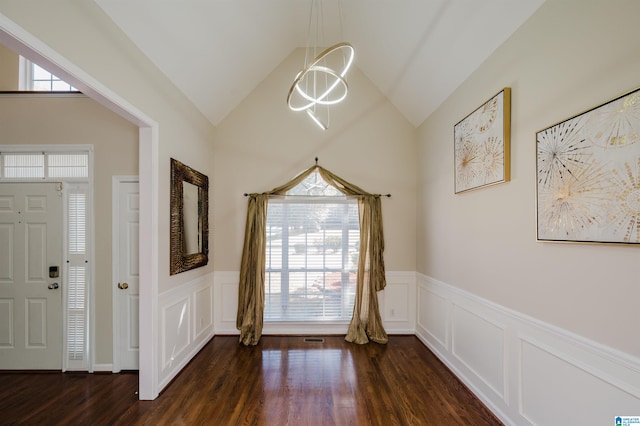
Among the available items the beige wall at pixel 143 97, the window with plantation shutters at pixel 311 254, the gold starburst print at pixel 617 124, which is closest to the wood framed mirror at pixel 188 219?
the beige wall at pixel 143 97

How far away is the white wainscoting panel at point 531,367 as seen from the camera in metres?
1.46

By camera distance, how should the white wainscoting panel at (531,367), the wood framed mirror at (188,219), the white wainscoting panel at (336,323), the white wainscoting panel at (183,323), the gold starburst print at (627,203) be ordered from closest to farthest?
the gold starburst print at (627,203) < the white wainscoting panel at (531,367) < the white wainscoting panel at (183,323) < the wood framed mirror at (188,219) < the white wainscoting panel at (336,323)

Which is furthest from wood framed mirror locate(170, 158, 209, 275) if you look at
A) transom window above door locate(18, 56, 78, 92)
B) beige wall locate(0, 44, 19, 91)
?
beige wall locate(0, 44, 19, 91)

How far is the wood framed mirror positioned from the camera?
2.94 m

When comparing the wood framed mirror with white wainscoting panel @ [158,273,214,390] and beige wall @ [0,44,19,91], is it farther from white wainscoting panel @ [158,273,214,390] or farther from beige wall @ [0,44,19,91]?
beige wall @ [0,44,19,91]

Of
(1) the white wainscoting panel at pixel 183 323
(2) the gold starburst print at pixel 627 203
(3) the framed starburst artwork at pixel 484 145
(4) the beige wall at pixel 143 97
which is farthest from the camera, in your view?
(1) the white wainscoting panel at pixel 183 323

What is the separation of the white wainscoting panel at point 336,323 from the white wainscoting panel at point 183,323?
0.15 metres

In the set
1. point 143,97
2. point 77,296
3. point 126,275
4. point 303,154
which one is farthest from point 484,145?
A: point 77,296

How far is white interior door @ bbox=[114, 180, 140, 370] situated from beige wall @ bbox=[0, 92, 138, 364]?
8 centimetres

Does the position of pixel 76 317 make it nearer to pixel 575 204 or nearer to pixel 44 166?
pixel 44 166

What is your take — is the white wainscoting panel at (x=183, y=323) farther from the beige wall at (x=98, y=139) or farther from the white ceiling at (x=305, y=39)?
the white ceiling at (x=305, y=39)

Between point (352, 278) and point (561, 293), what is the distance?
264 cm

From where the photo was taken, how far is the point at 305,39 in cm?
398

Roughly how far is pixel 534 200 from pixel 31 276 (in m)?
4.76
